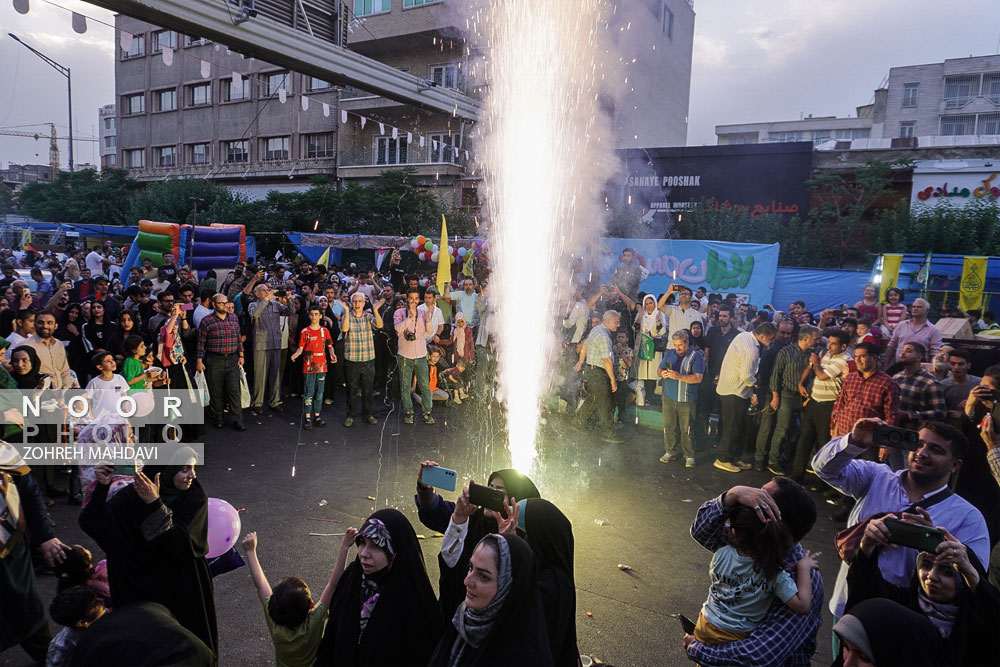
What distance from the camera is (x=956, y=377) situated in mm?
6066

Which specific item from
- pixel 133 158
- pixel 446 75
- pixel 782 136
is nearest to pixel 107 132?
pixel 133 158

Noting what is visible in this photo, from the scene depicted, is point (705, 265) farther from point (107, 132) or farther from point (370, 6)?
point (107, 132)

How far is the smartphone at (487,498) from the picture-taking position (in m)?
2.93

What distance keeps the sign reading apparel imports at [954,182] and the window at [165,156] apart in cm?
4380

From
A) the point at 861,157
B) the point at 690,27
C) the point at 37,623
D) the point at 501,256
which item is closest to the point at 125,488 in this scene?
the point at 37,623

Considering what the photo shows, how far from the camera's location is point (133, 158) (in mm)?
46219

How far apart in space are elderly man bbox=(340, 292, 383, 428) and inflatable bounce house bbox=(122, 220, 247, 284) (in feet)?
26.1

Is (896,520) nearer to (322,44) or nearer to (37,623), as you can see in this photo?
(37,623)

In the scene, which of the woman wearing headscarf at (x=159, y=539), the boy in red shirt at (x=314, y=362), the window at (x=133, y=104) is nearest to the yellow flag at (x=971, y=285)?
the boy in red shirt at (x=314, y=362)

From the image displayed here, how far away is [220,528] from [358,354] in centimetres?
558

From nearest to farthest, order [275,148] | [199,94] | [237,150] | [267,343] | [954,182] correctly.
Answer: [267,343], [954,182], [275,148], [237,150], [199,94]

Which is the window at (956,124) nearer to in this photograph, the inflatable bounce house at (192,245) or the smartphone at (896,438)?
the inflatable bounce house at (192,245)

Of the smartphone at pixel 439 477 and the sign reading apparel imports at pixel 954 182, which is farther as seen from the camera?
the sign reading apparel imports at pixel 954 182

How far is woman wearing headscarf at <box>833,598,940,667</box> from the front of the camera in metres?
2.14
